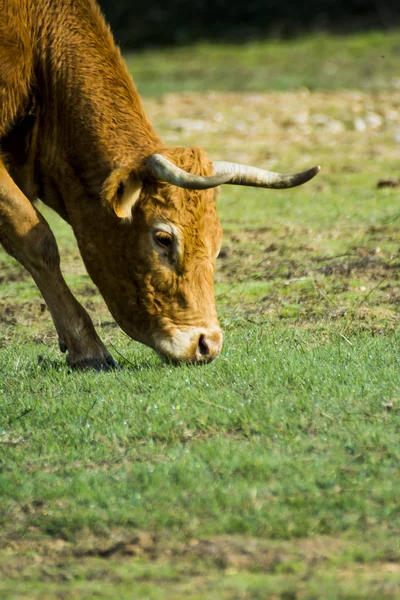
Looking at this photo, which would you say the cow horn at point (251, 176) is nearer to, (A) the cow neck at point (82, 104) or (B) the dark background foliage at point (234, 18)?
(A) the cow neck at point (82, 104)

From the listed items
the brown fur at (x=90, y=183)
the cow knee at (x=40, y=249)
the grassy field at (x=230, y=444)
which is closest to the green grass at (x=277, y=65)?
the grassy field at (x=230, y=444)

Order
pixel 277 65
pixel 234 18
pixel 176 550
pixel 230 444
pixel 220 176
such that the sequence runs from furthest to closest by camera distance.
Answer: pixel 234 18
pixel 277 65
pixel 220 176
pixel 230 444
pixel 176 550

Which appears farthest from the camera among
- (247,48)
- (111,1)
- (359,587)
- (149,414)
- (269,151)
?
(111,1)

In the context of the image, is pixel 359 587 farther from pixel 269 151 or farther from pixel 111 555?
pixel 269 151

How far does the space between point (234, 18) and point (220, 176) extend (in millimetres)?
24153

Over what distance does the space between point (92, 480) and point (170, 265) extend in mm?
1820

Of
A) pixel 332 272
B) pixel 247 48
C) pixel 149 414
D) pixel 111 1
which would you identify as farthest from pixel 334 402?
pixel 111 1

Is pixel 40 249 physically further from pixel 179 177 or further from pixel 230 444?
A: pixel 230 444

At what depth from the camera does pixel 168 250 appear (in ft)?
20.7

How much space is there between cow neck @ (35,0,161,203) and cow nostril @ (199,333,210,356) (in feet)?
3.62

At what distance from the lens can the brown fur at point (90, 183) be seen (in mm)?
6297

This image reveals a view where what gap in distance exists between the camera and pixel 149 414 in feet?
17.9

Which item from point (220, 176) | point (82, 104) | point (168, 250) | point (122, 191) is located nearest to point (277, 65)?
point (82, 104)

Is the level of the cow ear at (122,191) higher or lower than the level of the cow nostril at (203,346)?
higher
